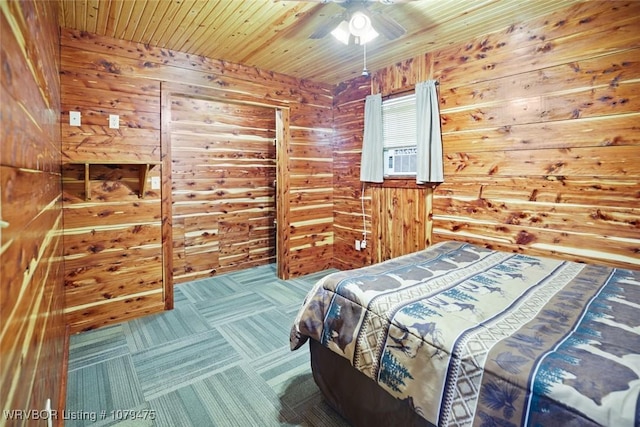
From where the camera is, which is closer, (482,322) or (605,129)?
(482,322)

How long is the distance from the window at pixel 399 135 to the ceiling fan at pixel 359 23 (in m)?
1.24

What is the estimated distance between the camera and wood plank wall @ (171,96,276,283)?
3926mm

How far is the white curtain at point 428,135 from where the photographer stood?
9.94 ft

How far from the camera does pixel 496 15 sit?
2.37 m

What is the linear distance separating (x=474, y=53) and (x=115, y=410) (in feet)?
12.2

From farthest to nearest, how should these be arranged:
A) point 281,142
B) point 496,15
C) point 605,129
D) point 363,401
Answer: point 281,142 < point 496,15 < point 605,129 < point 363,401

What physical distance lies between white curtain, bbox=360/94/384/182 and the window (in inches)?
2.9

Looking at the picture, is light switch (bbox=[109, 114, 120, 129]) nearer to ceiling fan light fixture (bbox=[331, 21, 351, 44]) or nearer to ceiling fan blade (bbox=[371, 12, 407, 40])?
ceiling fan light fixture (bbox=[331, 21, 351, 44])

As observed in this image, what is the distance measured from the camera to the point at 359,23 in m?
1.98

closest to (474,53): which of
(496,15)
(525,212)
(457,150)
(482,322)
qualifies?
(496,15)

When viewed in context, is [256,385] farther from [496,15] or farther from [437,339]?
[496,15]

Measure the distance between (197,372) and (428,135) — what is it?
2805 mm

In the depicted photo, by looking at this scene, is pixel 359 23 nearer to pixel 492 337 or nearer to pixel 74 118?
pixel 492 337

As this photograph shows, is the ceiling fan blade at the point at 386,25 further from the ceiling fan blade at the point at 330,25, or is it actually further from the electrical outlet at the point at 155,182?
the electrical outlet at the point at 155,182
